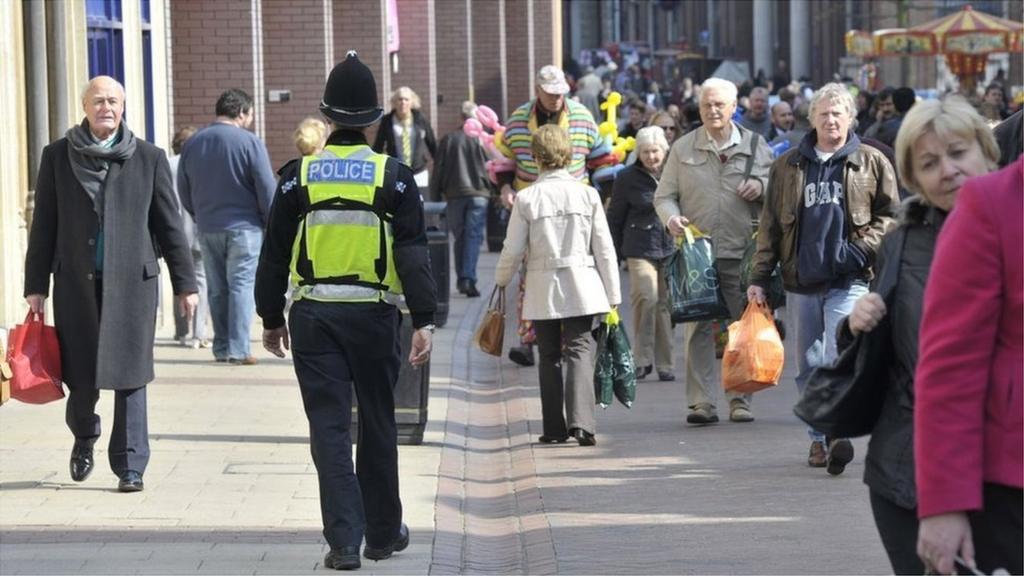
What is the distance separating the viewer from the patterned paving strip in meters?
7.80

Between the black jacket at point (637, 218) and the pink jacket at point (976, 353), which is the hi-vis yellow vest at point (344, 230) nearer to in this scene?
the pink jacket at point (976, 353)

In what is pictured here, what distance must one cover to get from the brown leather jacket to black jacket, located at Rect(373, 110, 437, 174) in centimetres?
957

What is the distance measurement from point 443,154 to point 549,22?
2293cm

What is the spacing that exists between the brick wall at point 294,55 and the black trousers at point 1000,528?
17047mm

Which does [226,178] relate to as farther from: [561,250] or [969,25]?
[969,25]

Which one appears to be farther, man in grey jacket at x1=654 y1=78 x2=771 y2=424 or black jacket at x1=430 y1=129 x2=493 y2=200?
black jacket at x1=430 y1=129 x2=493 y2=200

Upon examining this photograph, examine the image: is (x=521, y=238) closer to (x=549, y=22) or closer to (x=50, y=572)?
(x=50, y=572)

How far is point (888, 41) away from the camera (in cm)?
4581

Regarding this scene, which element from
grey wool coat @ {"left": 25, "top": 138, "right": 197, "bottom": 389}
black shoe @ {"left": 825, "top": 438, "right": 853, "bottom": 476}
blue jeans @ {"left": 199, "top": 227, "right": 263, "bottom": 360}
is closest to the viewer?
grey wool coat @ {"left": 25, "top": 138, "right": 197, "bottom": 389}

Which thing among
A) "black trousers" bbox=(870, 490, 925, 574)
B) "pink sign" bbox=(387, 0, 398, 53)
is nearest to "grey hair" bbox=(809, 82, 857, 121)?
"black trousers" bbox=(870, 490, 925, 574)

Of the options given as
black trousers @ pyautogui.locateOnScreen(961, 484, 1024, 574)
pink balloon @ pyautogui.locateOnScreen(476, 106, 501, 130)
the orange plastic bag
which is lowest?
the orange plastic bag

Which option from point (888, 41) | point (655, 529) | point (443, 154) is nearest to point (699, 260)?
point (655, 529)

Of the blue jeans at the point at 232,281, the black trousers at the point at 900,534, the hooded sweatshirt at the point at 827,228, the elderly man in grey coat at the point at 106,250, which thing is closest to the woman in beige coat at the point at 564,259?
the hooded sweatshirt at the point at 827,228

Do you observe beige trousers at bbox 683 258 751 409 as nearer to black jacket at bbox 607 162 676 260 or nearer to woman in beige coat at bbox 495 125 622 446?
woman in beige coat at bbox 495 125 622 446
